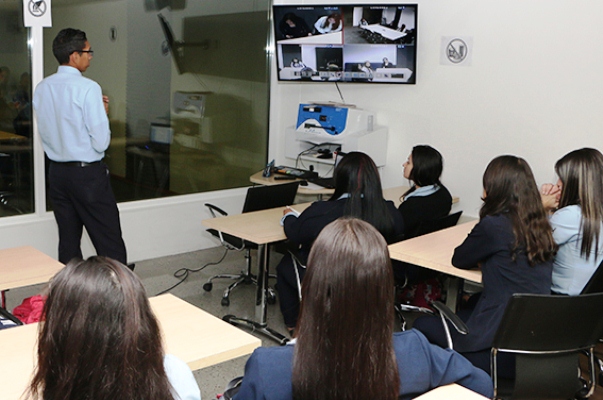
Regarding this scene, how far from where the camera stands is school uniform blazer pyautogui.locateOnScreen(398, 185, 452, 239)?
421cm

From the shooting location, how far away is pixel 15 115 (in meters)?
4.88

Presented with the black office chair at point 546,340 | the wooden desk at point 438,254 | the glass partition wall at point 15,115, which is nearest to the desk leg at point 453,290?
the wooden desk at point 438,254

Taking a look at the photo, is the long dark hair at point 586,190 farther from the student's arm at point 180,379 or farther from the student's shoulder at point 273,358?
the student's arm at point 180,379

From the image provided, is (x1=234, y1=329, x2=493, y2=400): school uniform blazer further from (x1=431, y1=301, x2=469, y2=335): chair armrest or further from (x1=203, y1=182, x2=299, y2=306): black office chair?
(x1=203, y1=182, x2=299, y2=306): black office chair

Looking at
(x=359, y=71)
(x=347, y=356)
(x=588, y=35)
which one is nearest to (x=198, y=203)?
(x=359, y=71)

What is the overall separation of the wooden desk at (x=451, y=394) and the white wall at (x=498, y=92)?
10.6 ft

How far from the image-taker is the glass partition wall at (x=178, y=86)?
5250 mm

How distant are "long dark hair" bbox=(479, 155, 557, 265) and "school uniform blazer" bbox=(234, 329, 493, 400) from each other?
1.03 meters

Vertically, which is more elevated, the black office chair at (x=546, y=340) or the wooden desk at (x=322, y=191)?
the wooden desk at (x=322, y=191)

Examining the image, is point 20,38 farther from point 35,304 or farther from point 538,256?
point 538,256

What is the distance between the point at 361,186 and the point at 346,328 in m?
2.05

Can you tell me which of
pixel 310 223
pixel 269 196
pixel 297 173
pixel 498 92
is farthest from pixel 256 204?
pixel 498 92

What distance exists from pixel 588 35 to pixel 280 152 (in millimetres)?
2929

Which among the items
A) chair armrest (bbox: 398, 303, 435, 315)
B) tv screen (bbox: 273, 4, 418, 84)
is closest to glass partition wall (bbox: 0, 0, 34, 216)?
tv screen (bbox: 273, 4, 418, 84)
